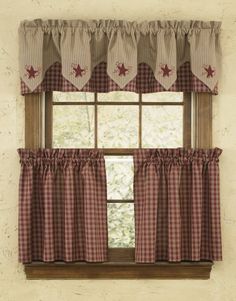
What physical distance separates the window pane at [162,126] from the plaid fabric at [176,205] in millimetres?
193

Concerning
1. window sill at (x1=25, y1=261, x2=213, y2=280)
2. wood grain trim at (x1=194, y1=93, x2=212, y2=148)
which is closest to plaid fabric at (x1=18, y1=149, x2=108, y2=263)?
window sill at (x1=25, y1=261, x2=213, y2=280)

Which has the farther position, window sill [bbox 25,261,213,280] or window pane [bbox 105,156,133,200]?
window pane [bbox 105,156,133,200]

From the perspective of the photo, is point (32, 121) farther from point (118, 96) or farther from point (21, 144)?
point (118, 96)

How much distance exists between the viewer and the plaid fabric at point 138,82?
133 inches

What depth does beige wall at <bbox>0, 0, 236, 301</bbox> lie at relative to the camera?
3.44 m

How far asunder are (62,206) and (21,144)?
44cm

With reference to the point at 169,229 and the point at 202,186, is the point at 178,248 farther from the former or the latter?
the point at 202,186

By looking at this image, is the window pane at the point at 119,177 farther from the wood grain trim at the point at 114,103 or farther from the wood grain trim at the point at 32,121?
the wood grain trim at the point at 32,121

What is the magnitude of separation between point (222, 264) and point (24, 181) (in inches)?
49.8

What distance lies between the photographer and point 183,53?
342cm

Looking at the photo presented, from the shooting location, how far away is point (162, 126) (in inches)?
140

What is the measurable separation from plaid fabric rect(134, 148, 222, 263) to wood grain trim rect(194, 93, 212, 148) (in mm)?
75

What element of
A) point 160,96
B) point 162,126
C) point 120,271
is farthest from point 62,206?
point 160,96

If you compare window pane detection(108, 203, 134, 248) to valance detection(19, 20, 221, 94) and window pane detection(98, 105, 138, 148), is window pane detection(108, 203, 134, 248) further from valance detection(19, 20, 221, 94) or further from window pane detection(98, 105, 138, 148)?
valance detection(19, 20, 221, 94)
